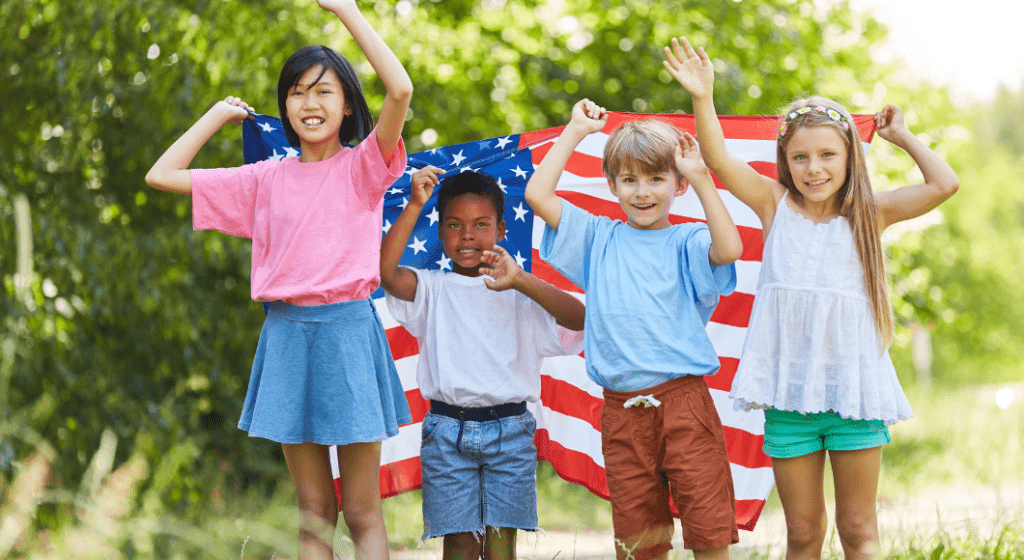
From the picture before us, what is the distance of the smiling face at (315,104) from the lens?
2.78m

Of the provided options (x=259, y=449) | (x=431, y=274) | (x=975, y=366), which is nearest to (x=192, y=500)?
(x=259, y=449)

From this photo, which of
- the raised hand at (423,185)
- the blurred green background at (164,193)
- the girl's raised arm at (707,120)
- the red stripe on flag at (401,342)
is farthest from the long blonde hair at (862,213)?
the blurred green background at (164,193)

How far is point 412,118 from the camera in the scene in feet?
21.7

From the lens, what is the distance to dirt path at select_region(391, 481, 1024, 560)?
378 cm

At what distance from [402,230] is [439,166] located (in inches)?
22.9

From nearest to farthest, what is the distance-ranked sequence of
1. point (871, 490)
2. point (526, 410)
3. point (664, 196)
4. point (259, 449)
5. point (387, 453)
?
1. point (871, 490)
2. point (664, 196)
3. point (526, 410)
4. point (387, 453)
5. point (259, 449)

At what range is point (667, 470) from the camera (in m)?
2.75

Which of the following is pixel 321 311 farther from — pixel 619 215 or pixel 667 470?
pixel 619 215

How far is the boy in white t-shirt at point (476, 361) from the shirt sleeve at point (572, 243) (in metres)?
0.12

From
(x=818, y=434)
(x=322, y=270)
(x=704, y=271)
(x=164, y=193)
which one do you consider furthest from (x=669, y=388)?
(x=164, y=193)

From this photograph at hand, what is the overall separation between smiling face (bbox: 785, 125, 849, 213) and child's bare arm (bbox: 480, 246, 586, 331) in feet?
2.93

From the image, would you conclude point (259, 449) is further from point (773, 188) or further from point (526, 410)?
point (773, 188)

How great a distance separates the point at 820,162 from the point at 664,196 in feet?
1.67

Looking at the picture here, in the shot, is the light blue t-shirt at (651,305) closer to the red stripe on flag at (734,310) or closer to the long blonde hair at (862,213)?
the long blonde hair at (862,213)
